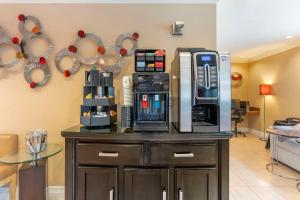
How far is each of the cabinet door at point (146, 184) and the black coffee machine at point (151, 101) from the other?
0.34 metres

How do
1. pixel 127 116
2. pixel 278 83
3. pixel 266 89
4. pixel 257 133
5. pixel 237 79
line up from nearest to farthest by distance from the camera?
pixel 127 116, pixel 278 83, pixel 266 89, pixel 257 133, pixel 237 79

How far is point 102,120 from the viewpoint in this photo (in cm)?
191

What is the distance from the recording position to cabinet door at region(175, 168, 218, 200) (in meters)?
1.58

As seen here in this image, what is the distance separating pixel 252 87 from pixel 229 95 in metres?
6.01

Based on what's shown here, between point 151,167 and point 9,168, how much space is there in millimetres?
1625

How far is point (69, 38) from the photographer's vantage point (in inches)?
97.2

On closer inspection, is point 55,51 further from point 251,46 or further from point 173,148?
point 251,46

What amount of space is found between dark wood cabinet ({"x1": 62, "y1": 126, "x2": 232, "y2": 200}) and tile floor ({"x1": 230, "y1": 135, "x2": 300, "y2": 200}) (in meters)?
1.30

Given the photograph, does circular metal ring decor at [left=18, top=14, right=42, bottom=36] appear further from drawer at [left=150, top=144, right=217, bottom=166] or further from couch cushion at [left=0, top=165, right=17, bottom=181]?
drawer at [left=150, top=144, right=217, bottom=166]

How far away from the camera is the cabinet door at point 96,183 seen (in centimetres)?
161

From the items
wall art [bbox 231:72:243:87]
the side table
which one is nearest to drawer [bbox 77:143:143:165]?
the side table

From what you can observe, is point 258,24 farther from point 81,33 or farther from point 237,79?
point 237,79

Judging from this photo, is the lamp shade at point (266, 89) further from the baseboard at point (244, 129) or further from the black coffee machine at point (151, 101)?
the black coffee machine at point (151, 101)

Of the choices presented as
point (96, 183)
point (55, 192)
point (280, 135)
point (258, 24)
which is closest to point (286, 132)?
point (280, 135)
